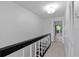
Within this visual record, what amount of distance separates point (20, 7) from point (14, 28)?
95cm

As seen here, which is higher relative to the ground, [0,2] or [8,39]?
[0,2]

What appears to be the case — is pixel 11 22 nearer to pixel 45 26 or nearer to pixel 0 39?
pixel 0 39

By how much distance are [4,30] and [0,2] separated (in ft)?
2.53

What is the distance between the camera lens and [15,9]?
A: 3.52m

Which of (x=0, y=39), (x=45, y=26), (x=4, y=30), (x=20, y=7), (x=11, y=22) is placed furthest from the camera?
(x=45, y=26)

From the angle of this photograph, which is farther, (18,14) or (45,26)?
(45,26)

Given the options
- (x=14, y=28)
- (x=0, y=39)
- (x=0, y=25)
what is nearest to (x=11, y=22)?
(x=14, y=28)

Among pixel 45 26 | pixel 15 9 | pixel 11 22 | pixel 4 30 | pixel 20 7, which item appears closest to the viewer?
pixel 4 30

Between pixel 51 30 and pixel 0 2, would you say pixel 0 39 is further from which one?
pixel 51 30

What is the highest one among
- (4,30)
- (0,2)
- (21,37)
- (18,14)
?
(0,2)

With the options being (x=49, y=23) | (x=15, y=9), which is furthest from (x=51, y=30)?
(x=15, y=9)

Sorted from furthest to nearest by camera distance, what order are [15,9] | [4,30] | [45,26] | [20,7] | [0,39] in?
[45,26] → [20,7] → [15,9] → [4,30] → [0,39]

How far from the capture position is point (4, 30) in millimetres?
2934

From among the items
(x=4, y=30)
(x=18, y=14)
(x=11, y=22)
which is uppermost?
(x=18, y=14)
